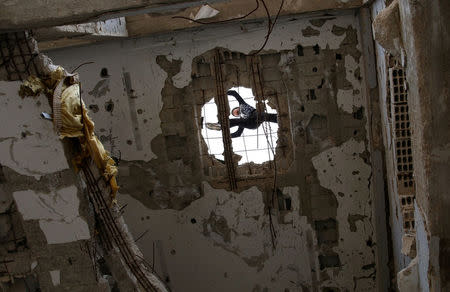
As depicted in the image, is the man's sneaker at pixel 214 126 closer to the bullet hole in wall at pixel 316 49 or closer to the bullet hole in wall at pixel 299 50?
the bullet hole in wall at pixel 299 50

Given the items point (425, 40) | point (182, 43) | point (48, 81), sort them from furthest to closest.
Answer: point (182, 43)
point (48, 81)
point (425, 40)

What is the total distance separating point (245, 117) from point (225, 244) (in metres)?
1.70

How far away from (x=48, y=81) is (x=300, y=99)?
2.96m

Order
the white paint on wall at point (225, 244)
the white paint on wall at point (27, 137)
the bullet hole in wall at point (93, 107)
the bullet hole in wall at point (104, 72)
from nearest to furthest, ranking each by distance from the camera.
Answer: the white paint on wall at point (27, 137) < the bullet hole in wall at point (104, 72) < the bullet hole in wall at point (93, 107) < the white paint on wall at point (225, 244)

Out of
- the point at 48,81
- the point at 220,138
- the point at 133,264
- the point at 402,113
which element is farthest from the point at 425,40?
the point at 220,138

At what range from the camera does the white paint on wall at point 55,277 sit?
372 cm

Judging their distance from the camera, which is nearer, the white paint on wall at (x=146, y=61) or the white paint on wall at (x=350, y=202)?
the white paint on wall at (x=146, y=61)

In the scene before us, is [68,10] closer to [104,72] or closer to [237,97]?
[104,72]

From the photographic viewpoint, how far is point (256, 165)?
5547 mm

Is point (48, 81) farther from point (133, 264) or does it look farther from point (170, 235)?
point (170, 235)

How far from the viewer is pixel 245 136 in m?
5.42

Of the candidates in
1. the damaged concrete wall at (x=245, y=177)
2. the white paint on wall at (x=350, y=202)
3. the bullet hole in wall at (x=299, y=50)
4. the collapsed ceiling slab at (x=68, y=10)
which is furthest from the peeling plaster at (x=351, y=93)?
the collapsed ceiling slab at (x=68, y=10)

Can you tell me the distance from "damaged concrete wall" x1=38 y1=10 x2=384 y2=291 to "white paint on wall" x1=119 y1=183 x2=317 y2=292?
1cm

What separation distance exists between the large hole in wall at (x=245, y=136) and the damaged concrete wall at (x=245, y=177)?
192 millimetres
